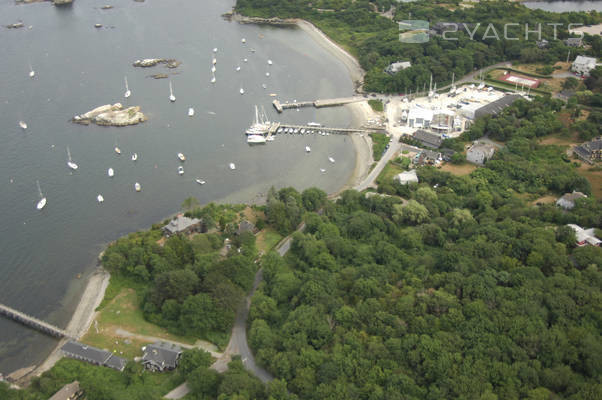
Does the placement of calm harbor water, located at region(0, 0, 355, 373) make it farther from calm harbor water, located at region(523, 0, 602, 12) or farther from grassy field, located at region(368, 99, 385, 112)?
calm harbor water, located at region(523, 0, 602, 12)

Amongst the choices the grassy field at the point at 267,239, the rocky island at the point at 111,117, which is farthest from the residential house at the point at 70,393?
the rocky island at the point at 111,117

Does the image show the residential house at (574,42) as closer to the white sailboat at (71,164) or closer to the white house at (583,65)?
the white house at (583,65)

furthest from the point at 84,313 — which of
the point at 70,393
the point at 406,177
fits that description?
the point at 406,177

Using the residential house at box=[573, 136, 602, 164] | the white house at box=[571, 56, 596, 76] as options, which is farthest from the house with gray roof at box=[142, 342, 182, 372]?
the white house at box=[571, 56, 596, 76]

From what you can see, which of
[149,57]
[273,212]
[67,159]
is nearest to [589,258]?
[273,212]

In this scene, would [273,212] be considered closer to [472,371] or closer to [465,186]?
[465,186]

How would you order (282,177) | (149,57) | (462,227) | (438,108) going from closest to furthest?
(462,227) < (282,177) < (438,108) < (149,57)
